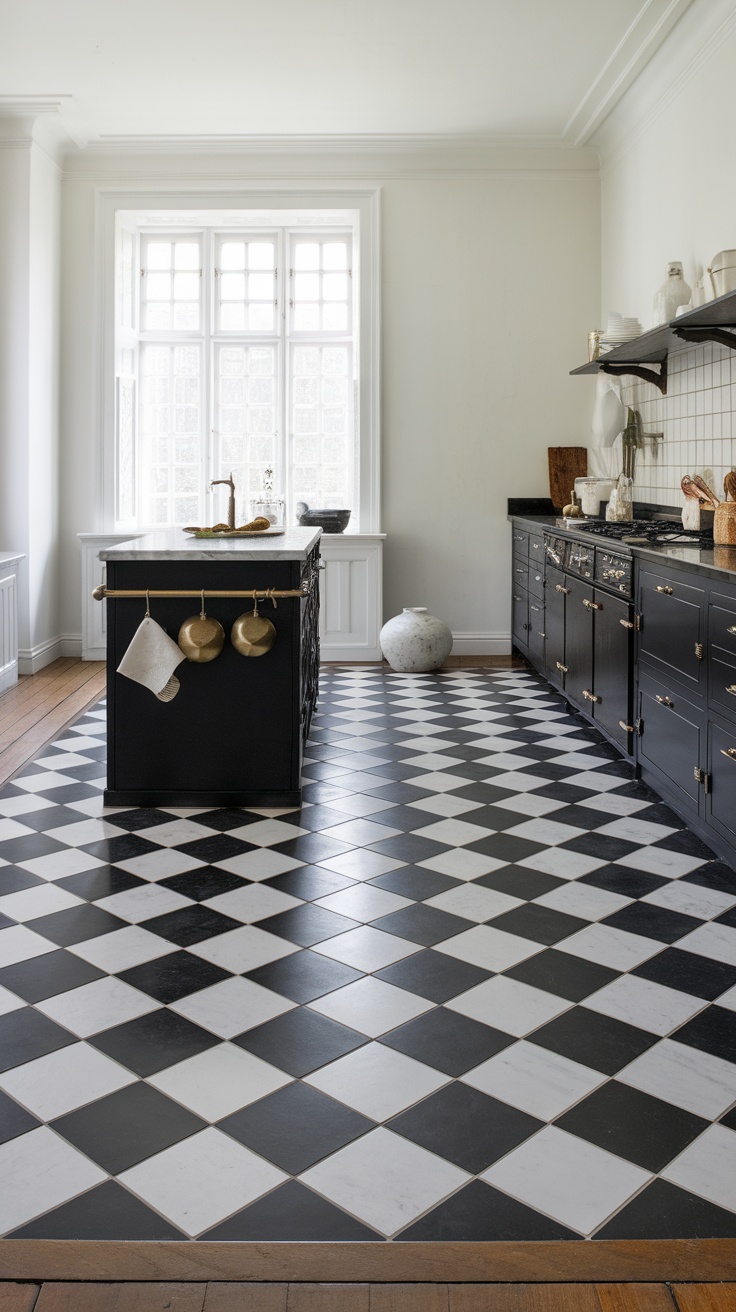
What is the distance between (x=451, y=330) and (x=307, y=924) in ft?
17.4

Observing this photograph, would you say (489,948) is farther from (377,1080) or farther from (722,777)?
(722,777)

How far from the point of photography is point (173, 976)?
2.62 m

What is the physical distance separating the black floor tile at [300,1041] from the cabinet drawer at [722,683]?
60.2 inches

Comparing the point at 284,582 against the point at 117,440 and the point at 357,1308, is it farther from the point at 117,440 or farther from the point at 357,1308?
the point at 117,440

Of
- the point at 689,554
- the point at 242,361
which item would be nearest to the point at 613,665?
the point at 689,554

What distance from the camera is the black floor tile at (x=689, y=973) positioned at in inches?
101

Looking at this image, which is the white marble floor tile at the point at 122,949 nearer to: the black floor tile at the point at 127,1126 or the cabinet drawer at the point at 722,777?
the black floor tile at the point at 127,1126

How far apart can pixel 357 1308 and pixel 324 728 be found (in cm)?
380

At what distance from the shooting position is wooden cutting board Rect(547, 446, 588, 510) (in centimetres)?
735

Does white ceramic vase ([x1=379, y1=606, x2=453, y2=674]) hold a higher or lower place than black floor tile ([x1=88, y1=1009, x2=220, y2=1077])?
higher

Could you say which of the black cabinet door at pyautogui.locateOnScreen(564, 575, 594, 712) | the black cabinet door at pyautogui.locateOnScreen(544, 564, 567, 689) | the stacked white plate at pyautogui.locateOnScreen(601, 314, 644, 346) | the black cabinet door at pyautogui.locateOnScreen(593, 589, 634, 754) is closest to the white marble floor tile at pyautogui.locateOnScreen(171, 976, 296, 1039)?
the black cabinet door at pyautogui.locateOnScreen(593, 589, 634, 754)

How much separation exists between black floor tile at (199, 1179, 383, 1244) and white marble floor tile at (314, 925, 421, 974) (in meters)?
0.90

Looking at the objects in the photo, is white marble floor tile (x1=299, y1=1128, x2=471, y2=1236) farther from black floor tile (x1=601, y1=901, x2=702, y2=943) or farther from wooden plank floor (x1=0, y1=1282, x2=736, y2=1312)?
black floor tile (x1=601, y1=901, x2=702, y2=943)

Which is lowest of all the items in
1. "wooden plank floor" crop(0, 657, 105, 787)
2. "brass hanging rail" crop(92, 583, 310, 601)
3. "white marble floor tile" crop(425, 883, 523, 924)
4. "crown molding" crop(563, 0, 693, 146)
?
"white marble floor tile" crop(425, 883, 523, 924)
